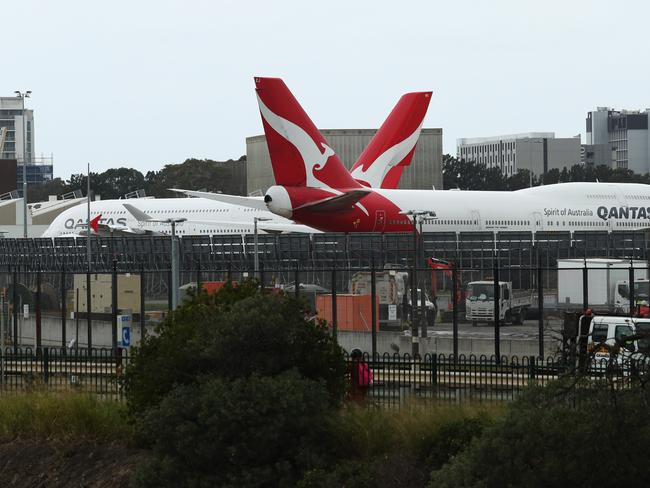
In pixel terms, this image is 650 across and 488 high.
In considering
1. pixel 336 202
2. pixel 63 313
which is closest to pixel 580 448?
pixel 63 313

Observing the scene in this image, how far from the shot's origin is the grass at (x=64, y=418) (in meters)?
21.3

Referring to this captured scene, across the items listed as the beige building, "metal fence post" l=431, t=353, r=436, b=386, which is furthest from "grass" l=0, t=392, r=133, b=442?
the beige building

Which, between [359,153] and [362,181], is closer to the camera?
[362,181]

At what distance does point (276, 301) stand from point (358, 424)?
2.34 metres

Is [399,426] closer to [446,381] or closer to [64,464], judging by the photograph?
[446,381]

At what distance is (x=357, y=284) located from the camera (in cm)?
3322

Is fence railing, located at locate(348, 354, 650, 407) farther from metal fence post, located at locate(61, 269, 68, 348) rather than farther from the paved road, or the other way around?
metal fence post, located at locate(61, 269, 68, 348)

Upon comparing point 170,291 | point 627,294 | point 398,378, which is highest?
point 170,291

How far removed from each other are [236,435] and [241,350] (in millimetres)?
1517

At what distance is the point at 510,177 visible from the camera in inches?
7328

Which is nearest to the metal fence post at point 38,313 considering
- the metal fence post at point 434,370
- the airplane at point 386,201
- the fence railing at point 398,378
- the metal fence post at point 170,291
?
the metal fence post at point 170,291

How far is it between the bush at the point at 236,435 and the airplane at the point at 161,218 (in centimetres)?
4995

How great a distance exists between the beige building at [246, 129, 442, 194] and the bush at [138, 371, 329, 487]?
9357 cm

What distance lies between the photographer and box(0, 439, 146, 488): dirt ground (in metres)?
20.1
